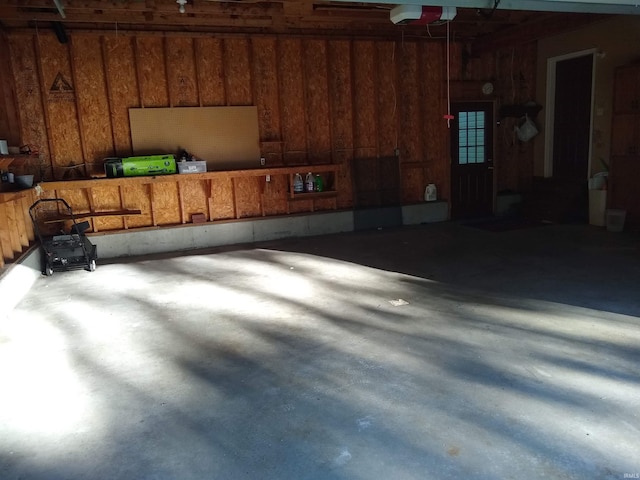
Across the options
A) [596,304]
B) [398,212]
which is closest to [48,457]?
[596,304]

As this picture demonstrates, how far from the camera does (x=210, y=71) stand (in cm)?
695

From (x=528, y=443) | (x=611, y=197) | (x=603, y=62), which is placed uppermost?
(x=603, y=62)

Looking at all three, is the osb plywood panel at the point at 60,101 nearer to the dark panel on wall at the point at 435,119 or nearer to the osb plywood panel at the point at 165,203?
the osb plywood panel at the point at 165,203

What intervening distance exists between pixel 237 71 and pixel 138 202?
238cm

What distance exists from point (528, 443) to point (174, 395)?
1.93 m

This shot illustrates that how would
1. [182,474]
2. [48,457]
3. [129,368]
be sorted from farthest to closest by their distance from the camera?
[129,368] < [48,457] < [182,474]

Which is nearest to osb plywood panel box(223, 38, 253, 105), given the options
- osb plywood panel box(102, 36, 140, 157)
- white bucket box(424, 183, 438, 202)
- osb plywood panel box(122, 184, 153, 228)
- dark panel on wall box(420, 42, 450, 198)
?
osb plywood panel box(102, 36, 140, 157)

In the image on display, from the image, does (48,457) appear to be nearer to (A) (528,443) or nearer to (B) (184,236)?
(A) (528,443)

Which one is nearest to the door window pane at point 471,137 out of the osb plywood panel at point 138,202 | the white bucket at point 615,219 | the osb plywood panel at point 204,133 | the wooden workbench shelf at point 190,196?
the white bucket at point 615,219

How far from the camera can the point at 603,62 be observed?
7.22 m

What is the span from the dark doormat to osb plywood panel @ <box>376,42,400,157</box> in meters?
1.88

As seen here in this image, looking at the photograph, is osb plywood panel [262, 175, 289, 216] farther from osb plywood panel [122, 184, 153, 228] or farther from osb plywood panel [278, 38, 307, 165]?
osb plywood panel [122, 184, 153, 228]

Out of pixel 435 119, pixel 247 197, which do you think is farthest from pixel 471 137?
pixel 247 197

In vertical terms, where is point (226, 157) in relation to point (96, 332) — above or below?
above
